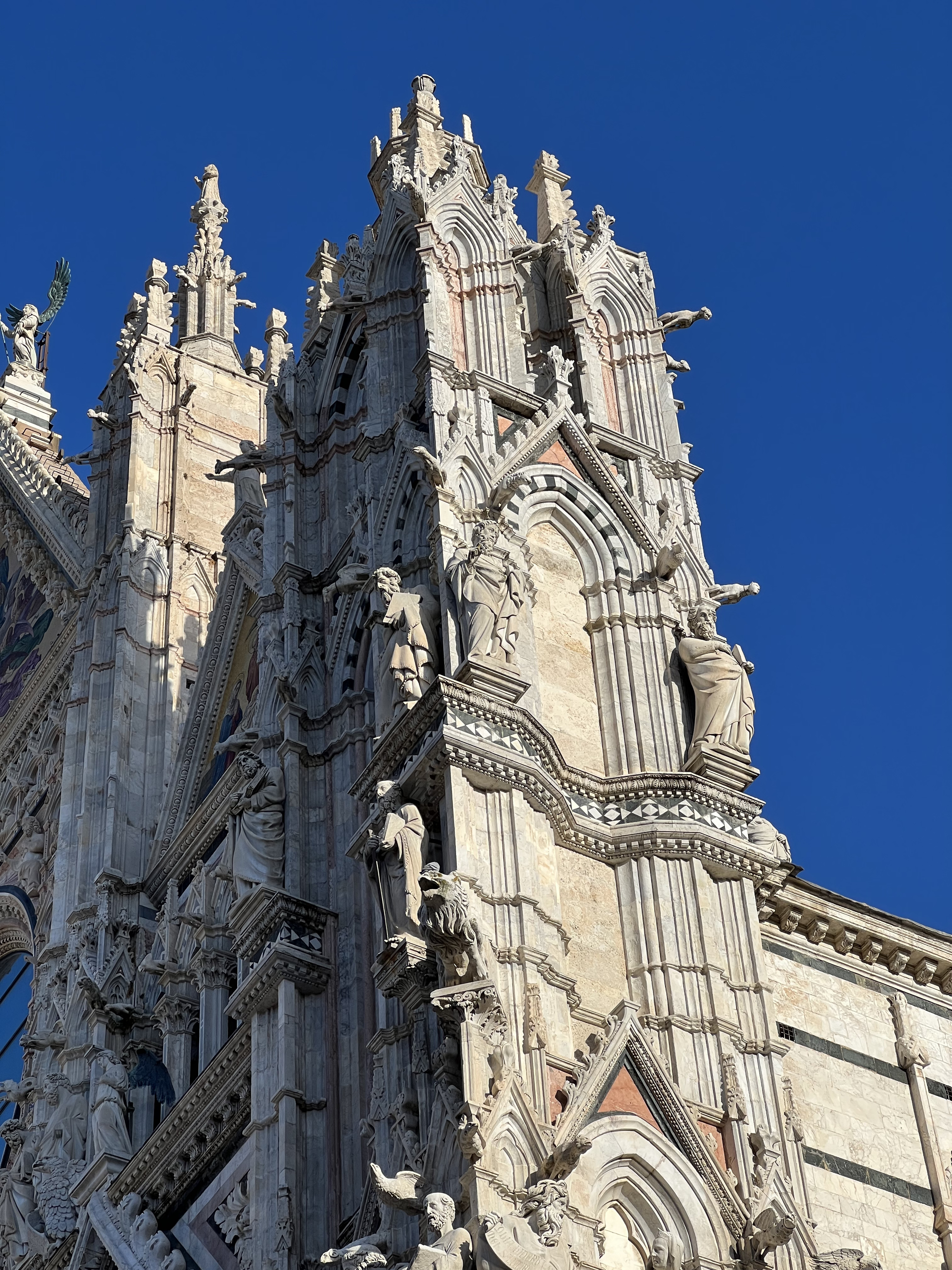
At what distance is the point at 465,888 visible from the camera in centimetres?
1633

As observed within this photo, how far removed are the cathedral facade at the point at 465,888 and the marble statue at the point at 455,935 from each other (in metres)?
0.03

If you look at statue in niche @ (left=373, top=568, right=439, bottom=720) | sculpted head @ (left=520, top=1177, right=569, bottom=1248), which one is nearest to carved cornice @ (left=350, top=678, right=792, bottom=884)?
statue in niche @ (left=373, top=568, right=439, bottom=720)

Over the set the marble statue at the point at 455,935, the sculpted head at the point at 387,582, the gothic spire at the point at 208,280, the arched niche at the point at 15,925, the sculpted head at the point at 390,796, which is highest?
the gothic spire at the point at 208,280

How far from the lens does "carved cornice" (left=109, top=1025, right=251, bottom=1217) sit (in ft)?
65.3

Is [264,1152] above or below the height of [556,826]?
below

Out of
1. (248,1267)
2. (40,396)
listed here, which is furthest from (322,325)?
(40,396)

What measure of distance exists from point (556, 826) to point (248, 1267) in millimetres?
4081

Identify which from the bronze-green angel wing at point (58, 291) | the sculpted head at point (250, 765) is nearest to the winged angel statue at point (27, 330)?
the bronze-green angel wing at point (58, 291)

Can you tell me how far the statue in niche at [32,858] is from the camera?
93.8 feet

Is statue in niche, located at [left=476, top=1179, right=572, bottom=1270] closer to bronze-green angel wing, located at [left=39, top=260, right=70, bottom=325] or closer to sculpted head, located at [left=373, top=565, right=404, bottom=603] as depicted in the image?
sculpted head, located at [left=373, top=565, right=404, bottom=603]

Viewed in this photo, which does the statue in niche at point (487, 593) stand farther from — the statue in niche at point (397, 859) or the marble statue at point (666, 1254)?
the marble statue at point (666, 1254)

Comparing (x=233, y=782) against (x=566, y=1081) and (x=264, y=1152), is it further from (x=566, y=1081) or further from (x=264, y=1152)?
(x=566, y=1081)

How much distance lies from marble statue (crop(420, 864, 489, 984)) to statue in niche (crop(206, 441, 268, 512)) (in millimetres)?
9794

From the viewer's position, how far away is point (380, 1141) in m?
16.5
